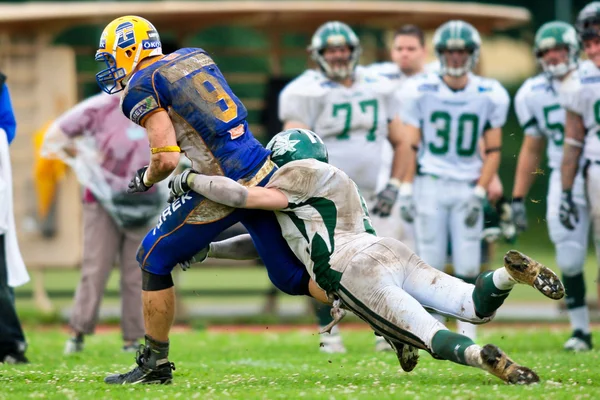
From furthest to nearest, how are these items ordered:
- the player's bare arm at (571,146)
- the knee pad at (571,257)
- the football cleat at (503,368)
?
the knee pad at (571,257), the player's bare arm at (571,146), the football cleat at (503,368)

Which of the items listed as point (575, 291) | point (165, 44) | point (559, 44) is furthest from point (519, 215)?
point (165, 44)

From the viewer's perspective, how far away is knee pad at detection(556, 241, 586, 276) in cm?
916

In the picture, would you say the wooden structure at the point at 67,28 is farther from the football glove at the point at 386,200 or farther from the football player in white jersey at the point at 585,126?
the football player in white jersey at the point at 585,126

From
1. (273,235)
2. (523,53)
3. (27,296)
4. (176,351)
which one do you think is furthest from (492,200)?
(523,53)

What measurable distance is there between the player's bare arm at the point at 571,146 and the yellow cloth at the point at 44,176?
507 centimetres

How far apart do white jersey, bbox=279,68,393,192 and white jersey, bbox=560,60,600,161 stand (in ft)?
4.96

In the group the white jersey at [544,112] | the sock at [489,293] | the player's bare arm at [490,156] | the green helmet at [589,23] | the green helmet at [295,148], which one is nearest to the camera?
the sock at [489,293]

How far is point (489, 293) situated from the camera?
236 inches

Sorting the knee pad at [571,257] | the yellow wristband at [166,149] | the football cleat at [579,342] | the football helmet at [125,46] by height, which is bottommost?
the football cleat at [579,342]

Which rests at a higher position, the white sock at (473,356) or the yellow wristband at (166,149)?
the yellow wristband at (166,149)

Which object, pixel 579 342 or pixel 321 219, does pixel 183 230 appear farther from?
pixel 579 342

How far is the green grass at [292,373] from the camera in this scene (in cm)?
586

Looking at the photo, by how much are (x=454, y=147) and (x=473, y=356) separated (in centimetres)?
376

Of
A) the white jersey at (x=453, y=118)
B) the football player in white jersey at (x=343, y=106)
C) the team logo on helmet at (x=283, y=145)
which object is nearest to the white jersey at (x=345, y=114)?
the football player in white jersey at (x=343, y=106)
